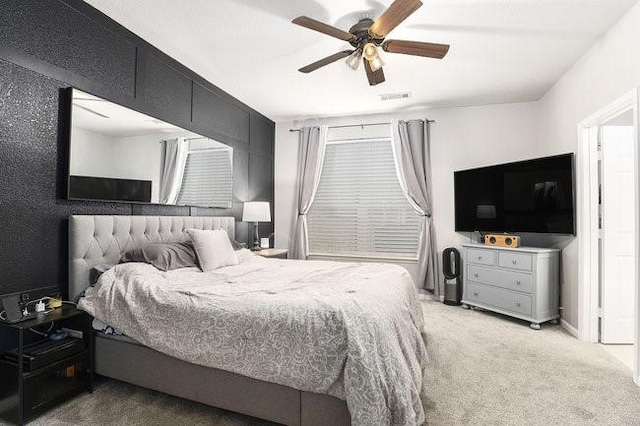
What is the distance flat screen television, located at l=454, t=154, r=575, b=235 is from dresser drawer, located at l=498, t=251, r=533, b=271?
1.19ft

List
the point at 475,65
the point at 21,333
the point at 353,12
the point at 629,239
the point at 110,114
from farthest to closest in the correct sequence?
the point at 475,65
the point at 629,239
the point at 110,114
the point at 353,12
the point at 21,333

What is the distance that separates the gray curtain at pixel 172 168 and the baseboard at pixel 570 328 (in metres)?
4.31

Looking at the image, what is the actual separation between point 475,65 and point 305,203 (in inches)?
115

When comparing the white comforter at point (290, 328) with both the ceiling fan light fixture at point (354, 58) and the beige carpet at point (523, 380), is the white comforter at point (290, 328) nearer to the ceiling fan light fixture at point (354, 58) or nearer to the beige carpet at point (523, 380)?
the beige carpet at point (523, 380)

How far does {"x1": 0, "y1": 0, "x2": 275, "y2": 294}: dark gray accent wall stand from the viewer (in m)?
1.99

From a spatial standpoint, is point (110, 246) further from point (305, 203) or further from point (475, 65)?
point (475, 65)

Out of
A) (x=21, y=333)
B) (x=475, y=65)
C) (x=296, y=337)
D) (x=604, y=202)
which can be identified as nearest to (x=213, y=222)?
(x=21, y=333)

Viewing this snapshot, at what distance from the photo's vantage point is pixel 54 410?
1.92m

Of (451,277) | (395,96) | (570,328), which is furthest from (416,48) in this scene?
(570,328)

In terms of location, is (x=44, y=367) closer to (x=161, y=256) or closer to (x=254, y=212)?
(x=161, y=256)

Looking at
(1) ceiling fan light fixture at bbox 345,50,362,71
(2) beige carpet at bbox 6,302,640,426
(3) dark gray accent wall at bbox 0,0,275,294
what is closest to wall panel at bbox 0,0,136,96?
(3) dark gray accent wall at bbox 0,0,275,294

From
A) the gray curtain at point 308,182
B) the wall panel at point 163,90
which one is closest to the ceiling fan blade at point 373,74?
the wall panel at point 163,90

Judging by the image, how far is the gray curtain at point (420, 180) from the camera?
14.8ft

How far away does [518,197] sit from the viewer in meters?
3.86
